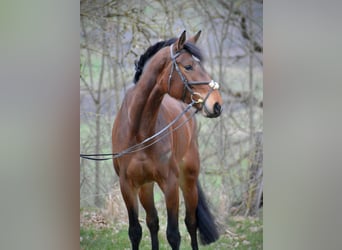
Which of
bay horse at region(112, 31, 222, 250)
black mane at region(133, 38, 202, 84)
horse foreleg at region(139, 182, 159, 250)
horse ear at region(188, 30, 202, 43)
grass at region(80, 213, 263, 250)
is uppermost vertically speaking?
horse ear at region(188, 30, 202, 43)

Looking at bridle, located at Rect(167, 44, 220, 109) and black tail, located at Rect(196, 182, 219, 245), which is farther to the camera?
black tail, located at Rect(196, 182, 219, 245)

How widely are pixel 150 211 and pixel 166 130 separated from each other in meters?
0.52

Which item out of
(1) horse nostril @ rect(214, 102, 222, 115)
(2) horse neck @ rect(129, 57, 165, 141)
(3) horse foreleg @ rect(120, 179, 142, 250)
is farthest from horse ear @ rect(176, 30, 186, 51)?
(3) horse foreleg @ rect(120, 179, 142, 250)

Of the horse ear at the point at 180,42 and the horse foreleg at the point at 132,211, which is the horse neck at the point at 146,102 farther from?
the horse foreleg at the point at 132,211

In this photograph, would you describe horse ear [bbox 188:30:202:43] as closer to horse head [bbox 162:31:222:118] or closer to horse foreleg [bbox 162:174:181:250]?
horse head [bbox 162:31:222:118]

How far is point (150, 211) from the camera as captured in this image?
304 centimetres

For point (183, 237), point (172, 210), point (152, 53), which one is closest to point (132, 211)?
point (172, 210)

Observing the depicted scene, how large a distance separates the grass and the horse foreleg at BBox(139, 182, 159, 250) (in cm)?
3

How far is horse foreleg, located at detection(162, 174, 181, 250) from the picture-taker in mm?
3018

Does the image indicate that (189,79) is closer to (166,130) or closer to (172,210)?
(166,130)

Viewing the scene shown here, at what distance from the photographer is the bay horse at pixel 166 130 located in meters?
2.99

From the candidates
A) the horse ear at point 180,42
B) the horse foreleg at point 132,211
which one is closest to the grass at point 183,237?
the horse foreleg at point 132,211

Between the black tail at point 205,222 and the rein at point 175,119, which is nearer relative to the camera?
the rein at point 175,119
